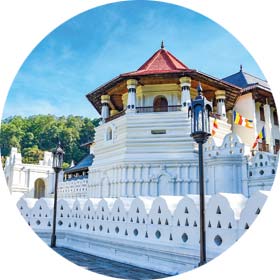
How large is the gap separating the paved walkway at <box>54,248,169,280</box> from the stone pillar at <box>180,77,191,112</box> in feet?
25.1

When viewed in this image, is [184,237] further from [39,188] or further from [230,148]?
[39,188]

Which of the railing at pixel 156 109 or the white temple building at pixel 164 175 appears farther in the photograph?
the railing at pixel 156 109

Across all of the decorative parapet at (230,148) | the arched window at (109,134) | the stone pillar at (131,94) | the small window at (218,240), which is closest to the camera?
the small window at (218,240)

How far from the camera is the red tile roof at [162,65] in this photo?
13.5m

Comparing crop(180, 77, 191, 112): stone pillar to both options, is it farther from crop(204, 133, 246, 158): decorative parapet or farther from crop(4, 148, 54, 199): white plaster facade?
crop(4, 148, 54, 199): white plaster facade

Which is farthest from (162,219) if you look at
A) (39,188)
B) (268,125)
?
(39,188)

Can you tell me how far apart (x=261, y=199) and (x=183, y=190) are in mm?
7908

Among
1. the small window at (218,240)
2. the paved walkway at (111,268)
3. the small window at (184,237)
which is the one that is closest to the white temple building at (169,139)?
the small window at (184,237)

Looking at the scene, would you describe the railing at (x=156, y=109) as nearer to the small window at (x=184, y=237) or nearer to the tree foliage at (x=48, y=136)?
the small window at (x=184, y=237)

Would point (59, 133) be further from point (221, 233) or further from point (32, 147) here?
point (221, 233)

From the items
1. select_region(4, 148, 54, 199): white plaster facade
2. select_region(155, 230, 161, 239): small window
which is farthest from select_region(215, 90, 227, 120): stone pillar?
select_region(4, 148, 54, 199): white plaster facade

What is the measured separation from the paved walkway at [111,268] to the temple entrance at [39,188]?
2174 cm

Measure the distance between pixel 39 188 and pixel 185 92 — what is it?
20746 mm

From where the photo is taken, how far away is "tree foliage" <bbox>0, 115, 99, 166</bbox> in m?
28.6
